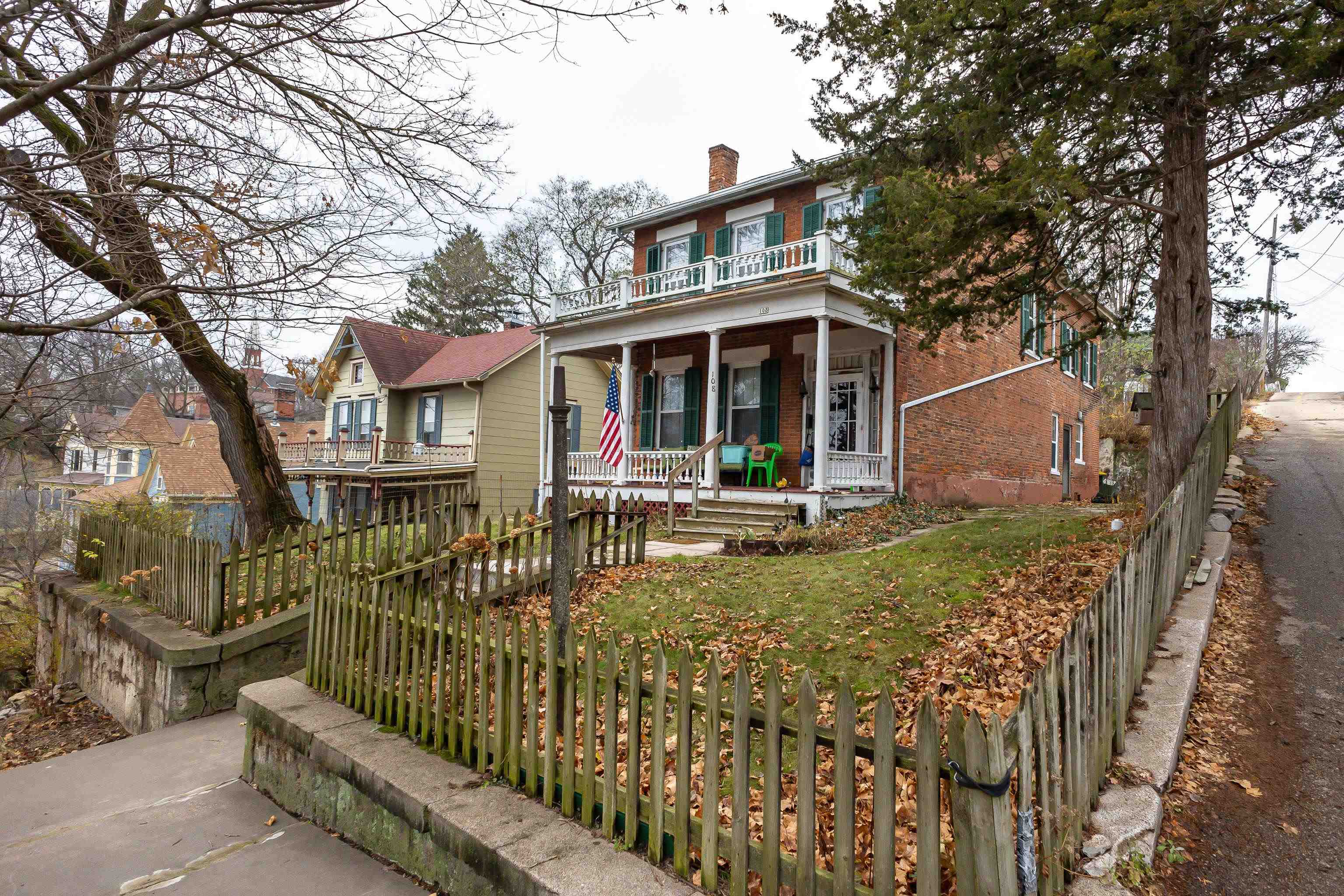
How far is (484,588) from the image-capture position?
A: 608 cm

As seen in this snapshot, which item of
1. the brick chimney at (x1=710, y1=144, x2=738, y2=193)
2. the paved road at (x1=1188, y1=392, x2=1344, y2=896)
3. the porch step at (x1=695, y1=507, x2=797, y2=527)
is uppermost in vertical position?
the brick chimney at (x1=710, y1=144, x2=738, y2=193)

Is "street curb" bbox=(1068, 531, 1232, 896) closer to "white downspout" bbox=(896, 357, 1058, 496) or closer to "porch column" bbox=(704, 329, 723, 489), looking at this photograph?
"white downspout" bbox=(896, 357, 1058, 496)

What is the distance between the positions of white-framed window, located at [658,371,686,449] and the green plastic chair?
298 centimetres

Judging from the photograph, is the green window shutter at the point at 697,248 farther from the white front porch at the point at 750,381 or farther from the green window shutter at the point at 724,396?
the green window shutter at the point at 724,396

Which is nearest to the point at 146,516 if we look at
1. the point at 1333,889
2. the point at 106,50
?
the point at 106,50

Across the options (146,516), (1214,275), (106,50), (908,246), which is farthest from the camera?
(146,516)

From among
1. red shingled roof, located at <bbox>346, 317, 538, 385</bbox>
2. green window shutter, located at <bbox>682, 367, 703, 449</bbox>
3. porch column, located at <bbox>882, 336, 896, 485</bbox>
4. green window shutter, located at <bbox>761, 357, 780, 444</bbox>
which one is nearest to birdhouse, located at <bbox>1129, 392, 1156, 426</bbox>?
porch column, located at <bbox>882, 336, 896, 485</bbox>

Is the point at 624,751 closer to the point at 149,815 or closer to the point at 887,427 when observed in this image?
the point at 149,815

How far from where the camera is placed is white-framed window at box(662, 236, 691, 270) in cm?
1773

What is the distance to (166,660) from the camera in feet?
20.3

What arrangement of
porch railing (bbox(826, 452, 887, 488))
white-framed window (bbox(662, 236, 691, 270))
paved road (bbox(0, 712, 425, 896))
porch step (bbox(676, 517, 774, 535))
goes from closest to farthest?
1. paved road (bbox(0, 712, 425, 896))
2. porch step (bbox(676, 517, 774, 535))
3. porch railing (bbox(826, 452, 887, 488))
4. white-framed window (bbox(662, 236, 691, 270))

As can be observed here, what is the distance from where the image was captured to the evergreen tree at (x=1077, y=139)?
5828mm

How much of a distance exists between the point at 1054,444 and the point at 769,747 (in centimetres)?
2113

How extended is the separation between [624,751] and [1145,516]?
6.99 m
